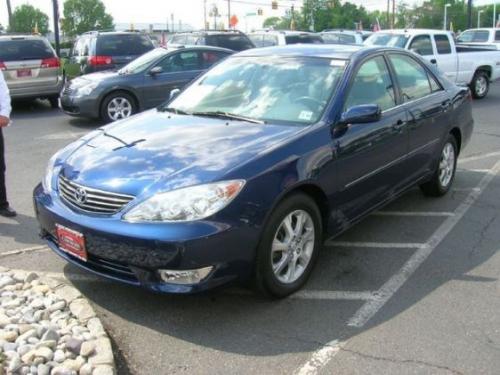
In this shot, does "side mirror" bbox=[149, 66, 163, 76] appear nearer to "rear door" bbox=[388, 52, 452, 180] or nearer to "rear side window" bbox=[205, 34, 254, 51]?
"rear side window" bbox=[205, 34, 254, 51]

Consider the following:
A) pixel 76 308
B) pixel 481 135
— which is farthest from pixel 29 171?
pixel 481 135

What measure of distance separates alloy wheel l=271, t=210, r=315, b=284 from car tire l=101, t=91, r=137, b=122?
7.63m

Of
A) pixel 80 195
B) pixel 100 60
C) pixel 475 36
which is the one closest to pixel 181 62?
pixel 100 60

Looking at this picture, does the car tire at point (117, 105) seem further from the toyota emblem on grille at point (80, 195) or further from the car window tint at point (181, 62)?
the toyota emblem on grille at point (80, 195)

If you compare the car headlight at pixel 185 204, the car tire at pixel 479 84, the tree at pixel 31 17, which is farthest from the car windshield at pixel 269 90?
the tree at pixel 31 17

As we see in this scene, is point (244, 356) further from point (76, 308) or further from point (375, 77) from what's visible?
point (375, 77)

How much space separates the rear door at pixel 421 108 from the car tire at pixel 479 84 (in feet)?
33.1

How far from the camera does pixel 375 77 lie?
198 inches

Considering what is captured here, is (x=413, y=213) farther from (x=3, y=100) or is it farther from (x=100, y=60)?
(x=100, y=60)

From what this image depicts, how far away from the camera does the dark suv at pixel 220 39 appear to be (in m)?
16.1

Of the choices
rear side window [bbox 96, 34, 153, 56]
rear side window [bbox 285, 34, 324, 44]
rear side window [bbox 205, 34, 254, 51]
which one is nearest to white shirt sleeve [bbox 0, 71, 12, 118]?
rear side window [bbox 96, 34, 153, 56]

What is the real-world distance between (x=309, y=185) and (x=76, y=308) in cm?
172

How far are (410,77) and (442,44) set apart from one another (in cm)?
969

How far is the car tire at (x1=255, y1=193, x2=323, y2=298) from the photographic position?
3697 millimetres
